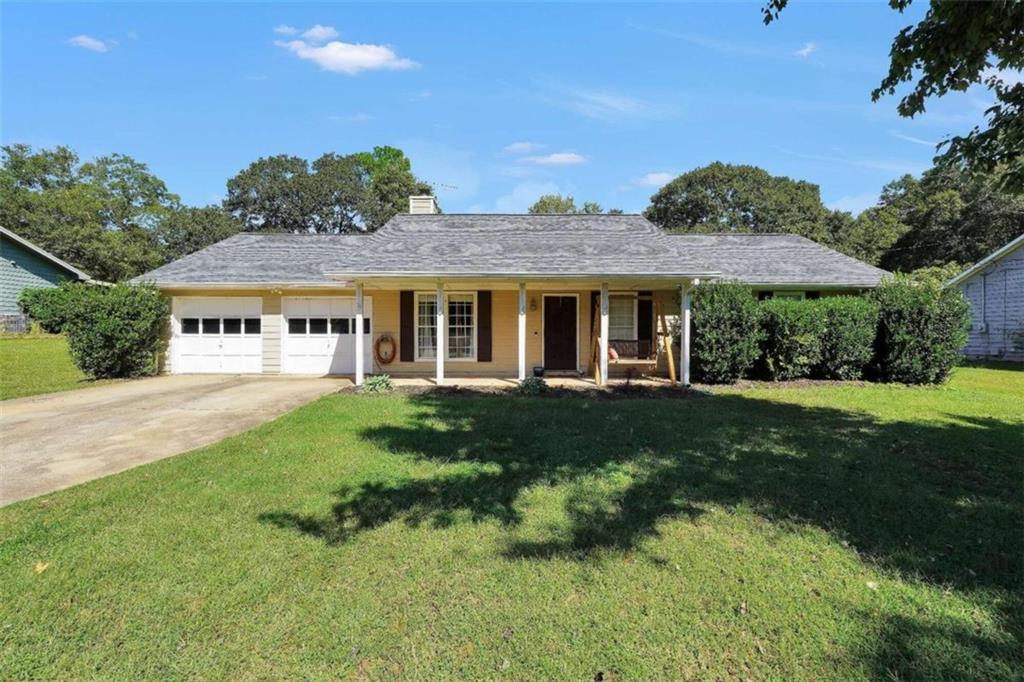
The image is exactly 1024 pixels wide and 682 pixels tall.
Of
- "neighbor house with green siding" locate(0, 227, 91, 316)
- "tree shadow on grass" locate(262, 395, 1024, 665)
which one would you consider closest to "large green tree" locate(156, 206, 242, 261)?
"neighbor house with green siding" locate(0, 227, 91, 316)

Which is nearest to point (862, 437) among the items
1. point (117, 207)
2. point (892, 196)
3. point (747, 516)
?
point (747, 516)

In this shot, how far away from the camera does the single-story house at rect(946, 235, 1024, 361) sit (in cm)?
1730

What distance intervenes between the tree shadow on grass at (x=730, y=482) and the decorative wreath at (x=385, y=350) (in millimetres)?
6129

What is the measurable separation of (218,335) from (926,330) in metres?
17.8

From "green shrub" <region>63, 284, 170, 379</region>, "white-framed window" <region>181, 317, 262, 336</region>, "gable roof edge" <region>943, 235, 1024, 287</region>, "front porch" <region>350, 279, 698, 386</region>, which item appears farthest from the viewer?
"gable roof edge" <region>943, 235, 1024, 287</region>

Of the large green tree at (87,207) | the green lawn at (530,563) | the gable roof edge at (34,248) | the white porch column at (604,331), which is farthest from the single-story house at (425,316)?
the large green tree at (87,207)

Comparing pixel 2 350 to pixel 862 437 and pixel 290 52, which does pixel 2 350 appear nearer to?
pixel 290 52

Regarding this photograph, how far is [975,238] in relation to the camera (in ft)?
96.2

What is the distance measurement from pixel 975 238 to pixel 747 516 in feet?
118

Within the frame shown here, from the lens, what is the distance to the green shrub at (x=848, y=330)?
38.4 feet

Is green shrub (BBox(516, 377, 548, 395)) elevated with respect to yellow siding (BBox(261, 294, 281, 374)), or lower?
lower

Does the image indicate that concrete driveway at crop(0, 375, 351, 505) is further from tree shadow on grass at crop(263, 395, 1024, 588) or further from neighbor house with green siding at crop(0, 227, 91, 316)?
neighbor house with green siding at crop(0, 227, 91, 316)

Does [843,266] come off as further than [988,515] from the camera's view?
Yes

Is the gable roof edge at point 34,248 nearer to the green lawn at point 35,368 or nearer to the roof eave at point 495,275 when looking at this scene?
the green lawn at point 35,368
